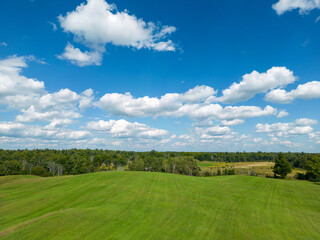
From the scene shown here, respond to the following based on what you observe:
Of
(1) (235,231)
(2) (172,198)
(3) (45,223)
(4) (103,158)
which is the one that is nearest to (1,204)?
(3) (45,223)

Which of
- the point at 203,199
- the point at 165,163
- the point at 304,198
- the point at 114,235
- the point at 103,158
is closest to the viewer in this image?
the point at 114,235

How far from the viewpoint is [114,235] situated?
1745 centimetres

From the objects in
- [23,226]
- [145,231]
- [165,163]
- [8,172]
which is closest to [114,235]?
[145,231]

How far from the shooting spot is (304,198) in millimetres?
36875

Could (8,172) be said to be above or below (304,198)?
below

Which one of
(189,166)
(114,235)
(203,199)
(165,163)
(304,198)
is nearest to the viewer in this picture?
(114,235)

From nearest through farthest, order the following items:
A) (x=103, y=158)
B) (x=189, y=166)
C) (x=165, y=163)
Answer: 1. (x=189, y=166)
2. (x=165, y=163)
3. (x=103, y=158)

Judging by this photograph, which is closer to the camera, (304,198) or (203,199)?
(203,199)

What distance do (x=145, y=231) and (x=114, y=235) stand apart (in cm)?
319

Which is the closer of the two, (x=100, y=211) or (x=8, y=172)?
(x=100, y=211)

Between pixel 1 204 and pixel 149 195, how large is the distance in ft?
89.4

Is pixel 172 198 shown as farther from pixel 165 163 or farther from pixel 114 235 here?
pixel 165 163

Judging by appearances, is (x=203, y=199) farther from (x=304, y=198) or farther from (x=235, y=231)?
(x=304, y=198)

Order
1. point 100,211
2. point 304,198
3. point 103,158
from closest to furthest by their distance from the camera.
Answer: point 100,211 < point 304,198 < point 103,158
